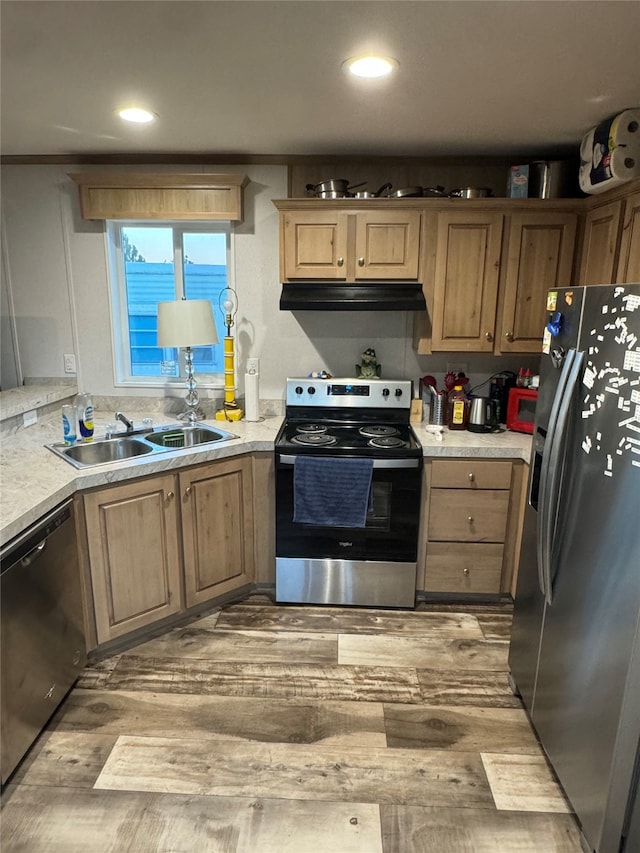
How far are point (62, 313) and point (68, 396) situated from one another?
0.50 meters

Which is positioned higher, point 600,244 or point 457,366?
point 600,244

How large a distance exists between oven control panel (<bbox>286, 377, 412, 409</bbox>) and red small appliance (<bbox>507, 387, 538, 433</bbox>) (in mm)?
575

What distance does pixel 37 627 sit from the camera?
1.88m

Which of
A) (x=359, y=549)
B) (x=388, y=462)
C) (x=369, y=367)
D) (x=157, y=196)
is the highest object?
(x=157, y=196)

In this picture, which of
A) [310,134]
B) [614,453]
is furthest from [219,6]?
[614,453]

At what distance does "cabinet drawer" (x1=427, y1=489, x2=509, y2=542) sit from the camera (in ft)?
8.98

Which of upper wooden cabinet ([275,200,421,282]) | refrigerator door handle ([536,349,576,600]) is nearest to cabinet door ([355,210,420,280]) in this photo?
upper wooden cabinet ([275,200,421,282])

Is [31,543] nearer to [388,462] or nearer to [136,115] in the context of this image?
[388,462]

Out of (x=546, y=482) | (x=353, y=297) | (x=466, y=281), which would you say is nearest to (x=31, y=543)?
(x=546, y=482)

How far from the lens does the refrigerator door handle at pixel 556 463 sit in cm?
165

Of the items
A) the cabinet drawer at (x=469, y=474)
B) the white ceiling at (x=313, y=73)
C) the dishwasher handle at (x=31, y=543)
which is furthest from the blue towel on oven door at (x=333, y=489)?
the white ceiling at (x=313, y=73)

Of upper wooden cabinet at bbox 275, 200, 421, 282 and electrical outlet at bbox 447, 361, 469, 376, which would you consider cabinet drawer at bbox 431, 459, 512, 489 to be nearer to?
electrical outlet at bbox 447, 361, 469, 376

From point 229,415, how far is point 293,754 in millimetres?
1796

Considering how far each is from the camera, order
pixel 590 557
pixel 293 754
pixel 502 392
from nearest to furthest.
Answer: pixel 590 557 < pixel 293 754 < pixel 502 392
